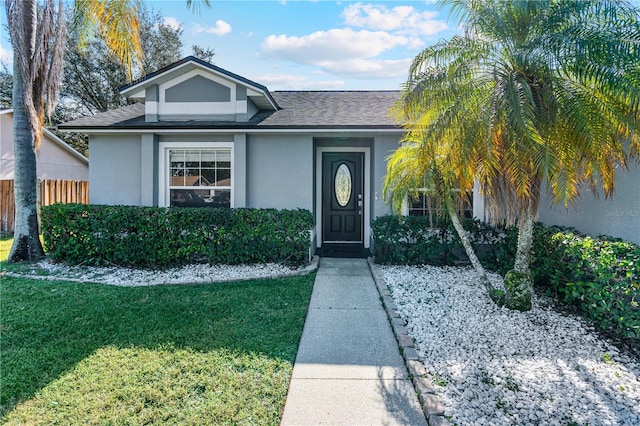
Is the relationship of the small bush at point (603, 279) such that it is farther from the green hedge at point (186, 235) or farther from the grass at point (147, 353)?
the green hedge at point (186, 235)

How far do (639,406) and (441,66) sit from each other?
4.39m

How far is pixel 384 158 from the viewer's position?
28.8 feet

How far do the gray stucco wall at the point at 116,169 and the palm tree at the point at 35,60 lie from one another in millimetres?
1258

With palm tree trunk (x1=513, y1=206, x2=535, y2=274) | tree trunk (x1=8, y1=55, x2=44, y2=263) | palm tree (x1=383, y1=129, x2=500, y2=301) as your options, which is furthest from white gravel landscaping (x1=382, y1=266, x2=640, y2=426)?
tree trunk (x1=8, y1=55, x2=44, y2=263)

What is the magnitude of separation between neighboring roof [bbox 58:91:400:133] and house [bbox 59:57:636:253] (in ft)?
0.10

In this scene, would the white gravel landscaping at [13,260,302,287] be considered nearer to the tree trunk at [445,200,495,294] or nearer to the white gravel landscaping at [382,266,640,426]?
the white gravel landscaping at [382,266,640,426]

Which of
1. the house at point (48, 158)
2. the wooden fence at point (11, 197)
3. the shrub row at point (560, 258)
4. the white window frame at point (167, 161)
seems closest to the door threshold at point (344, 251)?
the shrub row at point (560, 258)

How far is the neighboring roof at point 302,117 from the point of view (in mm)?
8531

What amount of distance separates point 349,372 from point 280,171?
6038 mm

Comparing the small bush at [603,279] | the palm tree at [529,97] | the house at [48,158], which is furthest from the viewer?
the house at [48,158]

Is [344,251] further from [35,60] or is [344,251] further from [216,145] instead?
[35,60]

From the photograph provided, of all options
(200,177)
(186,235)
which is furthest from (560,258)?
(200,177)

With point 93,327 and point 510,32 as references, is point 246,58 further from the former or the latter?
point 93,327

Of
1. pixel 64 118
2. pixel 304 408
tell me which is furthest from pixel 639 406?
pixel 64 118
